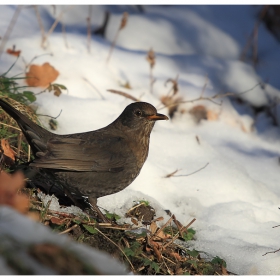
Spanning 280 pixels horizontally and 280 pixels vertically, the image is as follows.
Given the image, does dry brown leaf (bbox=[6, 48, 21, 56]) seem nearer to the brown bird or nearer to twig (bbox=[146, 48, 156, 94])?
twig (bbox=[146, 48, 156, 94])

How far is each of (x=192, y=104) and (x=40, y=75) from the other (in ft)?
6.23

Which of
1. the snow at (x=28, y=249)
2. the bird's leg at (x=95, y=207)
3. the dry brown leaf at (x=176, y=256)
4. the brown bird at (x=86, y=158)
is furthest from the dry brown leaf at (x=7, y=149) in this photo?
the snow at (x=28, y=249)

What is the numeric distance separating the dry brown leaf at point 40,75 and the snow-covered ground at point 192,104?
0.17 meters

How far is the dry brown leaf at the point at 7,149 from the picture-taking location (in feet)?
13.4

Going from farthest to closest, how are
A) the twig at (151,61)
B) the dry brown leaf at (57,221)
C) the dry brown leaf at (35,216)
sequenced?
the twig at (151,61) < the dry brown leaf at (57,221) < the dry brown leaf at (35,216)

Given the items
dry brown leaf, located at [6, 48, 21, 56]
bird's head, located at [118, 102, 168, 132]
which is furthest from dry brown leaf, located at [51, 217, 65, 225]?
dry brown leaf, located at [6, 48, 21, 56]

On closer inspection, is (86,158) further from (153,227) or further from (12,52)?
(12,52)

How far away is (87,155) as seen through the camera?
4.00 metres

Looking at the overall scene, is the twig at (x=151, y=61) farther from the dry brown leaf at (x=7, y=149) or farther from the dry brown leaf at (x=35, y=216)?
the dry brown leaf at (x=35, y=216)

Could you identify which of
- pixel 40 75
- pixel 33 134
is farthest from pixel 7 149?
pixel 40 75

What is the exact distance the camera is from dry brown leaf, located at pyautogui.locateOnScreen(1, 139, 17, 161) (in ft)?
13.4

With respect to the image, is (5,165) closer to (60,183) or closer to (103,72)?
(60,183)

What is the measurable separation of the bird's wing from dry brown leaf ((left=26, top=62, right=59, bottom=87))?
151 centimetres

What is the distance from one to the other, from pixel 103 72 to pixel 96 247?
125 inches
